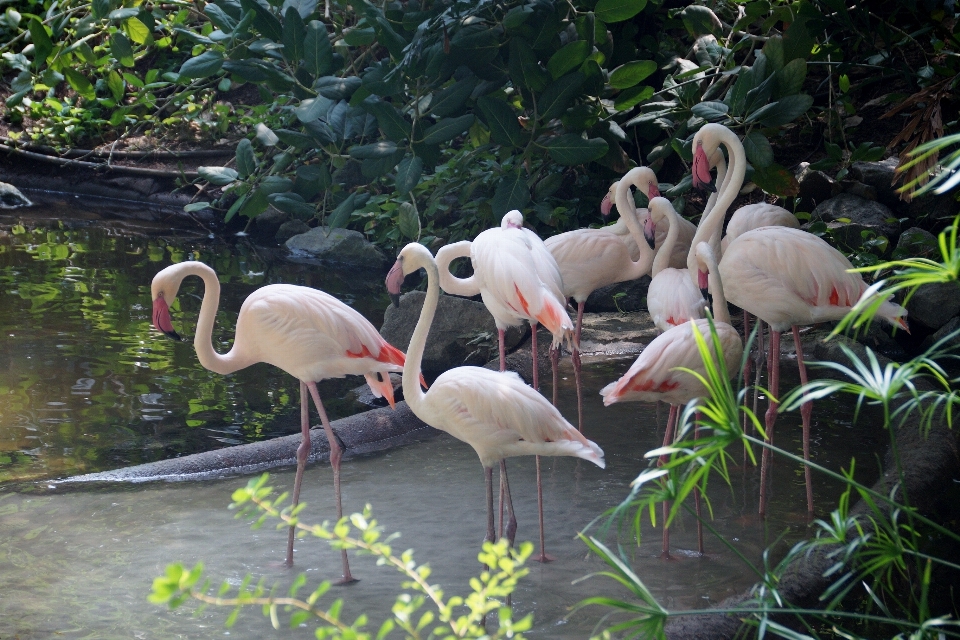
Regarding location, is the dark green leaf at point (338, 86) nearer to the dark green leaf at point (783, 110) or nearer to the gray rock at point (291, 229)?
the dark green leaf at point (783, 110)

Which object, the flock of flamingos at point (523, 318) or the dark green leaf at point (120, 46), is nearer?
the flock of flamingos at point (523, 318)

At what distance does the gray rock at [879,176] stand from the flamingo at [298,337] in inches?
166

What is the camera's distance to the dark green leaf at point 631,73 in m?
6.15

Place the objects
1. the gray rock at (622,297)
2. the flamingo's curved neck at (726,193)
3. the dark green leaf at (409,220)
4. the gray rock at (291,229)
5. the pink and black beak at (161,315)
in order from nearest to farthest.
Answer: the pink and black beak at (161,315), the flamingo's curved neck at (726,193), the gray rock at (622,297), the dark green leaf at (409,220), the gray rock at (291,229)

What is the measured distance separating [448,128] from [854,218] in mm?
2821

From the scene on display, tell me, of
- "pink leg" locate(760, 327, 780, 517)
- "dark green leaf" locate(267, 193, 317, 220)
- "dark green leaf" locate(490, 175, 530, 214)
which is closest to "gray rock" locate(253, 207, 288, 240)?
"dark green leaf" locate(267, 193, 317, 220)

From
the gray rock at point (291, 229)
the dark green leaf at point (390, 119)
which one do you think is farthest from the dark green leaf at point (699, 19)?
the gray rock at point (291, 229)

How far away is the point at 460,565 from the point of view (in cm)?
327

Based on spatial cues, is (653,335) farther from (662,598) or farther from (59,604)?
(59,604)

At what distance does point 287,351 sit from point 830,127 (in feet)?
15.3

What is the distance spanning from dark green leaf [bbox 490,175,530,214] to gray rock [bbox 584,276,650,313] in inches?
34.7

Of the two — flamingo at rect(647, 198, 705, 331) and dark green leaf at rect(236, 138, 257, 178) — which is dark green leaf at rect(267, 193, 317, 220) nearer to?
dark green leaf at rect(236, 138, 257, 178)

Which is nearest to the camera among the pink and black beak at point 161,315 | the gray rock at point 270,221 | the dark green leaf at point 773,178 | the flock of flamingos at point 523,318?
the flock of flamingos at point 523,318

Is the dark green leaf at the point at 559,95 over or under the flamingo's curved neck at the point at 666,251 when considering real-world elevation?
over
